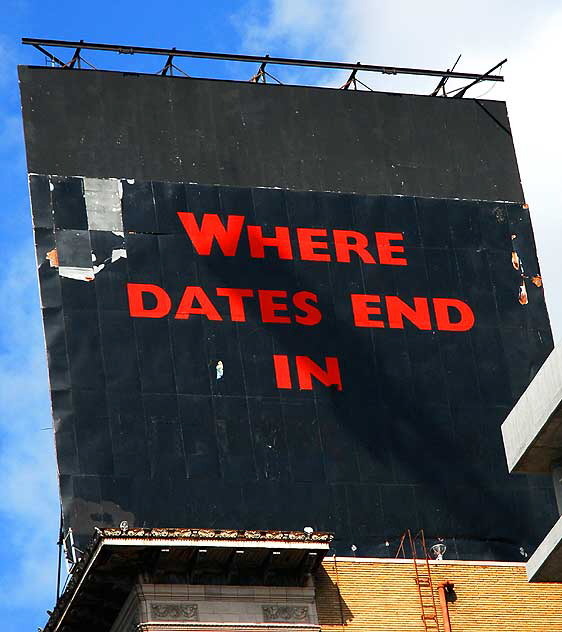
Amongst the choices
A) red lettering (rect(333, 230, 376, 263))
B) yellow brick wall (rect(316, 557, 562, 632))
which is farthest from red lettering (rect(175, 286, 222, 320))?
yellow brick wall (rect(316, 557, 562, 632))

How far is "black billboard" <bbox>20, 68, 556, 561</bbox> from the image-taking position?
177 ft

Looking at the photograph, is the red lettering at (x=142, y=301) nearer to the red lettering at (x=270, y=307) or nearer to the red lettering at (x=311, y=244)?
the red lettering at (x=270, y=307)

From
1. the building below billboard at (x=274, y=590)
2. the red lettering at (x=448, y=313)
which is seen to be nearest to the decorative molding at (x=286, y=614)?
the building below billboard at (x=274, y=590)

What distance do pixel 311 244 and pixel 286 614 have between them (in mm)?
12489

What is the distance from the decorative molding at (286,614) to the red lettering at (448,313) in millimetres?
11147

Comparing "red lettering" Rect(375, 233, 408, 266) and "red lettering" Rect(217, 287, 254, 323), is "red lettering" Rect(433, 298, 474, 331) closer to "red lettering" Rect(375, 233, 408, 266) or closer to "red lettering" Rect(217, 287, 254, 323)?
"red lettering" Rect(375, 233, 408, 266)

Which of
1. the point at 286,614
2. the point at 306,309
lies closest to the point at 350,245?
the point at 306,309

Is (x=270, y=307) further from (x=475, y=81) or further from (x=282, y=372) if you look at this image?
(x=475, y=81)

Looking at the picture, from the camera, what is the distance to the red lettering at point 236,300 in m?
56.4

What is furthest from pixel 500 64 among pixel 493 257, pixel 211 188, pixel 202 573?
pixel 202 573

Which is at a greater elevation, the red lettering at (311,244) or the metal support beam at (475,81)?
the metal support beam at (475,81)

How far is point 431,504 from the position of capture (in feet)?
181

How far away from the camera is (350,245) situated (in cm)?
5875

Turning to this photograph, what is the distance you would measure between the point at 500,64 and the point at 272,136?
9270 millimetres
